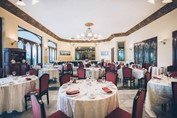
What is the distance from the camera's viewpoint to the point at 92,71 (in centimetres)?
663

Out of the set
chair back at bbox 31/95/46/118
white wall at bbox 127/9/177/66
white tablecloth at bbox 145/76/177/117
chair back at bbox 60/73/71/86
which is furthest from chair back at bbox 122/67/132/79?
chair back at bbox 31/95/46/118

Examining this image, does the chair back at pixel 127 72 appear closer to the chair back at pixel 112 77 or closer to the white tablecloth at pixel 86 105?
the chair back at pixel 112 77

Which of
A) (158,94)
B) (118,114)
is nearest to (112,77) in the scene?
(158,94)

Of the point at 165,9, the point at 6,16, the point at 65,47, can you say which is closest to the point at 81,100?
the point at 6,16

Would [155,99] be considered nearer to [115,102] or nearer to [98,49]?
[115,102]

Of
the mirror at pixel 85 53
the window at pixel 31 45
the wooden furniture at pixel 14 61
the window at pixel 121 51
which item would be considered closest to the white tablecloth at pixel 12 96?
the wooden furniture at pixel 14 61

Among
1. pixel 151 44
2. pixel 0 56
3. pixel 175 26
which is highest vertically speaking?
pixel 175 26

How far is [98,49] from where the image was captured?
16.9 m

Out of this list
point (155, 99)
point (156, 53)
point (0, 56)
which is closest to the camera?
point (155, 99)

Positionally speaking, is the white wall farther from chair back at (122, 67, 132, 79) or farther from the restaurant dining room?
chair back at (122, 67, 132, 79)

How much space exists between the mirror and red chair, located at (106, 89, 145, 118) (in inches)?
594

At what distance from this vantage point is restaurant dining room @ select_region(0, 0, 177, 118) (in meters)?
2.29

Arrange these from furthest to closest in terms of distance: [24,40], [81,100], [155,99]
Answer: [24,40] → [155,99] → [81,100]

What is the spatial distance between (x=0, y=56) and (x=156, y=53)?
25.1ft
